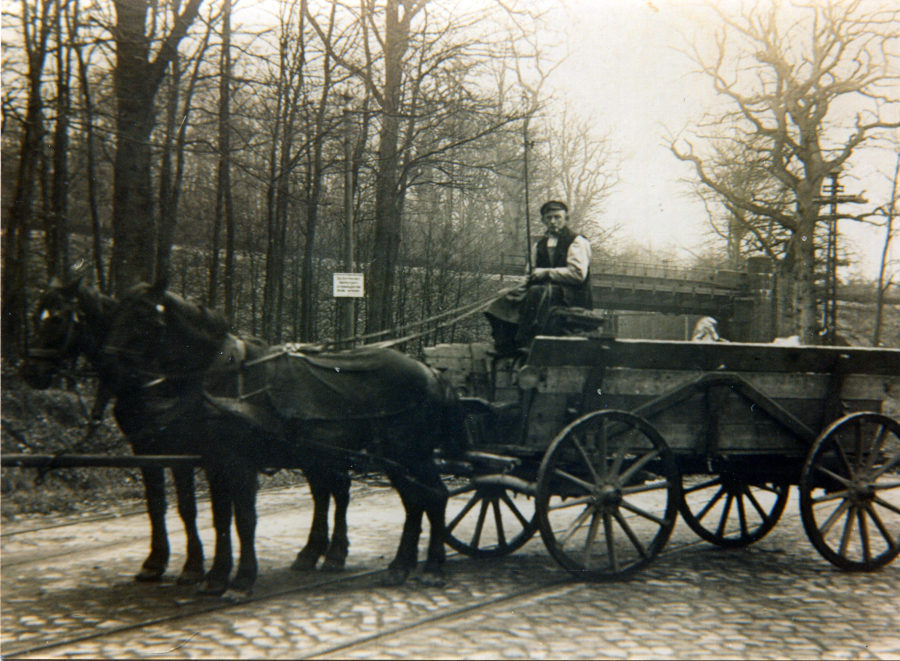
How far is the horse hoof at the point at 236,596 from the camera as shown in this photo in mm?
4430

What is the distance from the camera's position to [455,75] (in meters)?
12.9

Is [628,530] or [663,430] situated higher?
[663,430]

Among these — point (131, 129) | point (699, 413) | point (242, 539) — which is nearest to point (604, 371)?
point (699, 413)

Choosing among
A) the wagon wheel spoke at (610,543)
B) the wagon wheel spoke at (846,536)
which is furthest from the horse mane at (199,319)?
the wagon wheel spoke at (846,536)

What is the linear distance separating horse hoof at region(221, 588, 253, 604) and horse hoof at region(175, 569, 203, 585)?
0.39 meters

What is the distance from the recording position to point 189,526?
4.85m

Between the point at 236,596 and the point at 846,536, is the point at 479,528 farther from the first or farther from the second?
the point at 846,536

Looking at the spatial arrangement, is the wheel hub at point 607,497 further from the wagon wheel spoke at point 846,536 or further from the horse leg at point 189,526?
the horse leg at point 189,526

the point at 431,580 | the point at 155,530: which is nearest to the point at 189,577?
the point at 155,530

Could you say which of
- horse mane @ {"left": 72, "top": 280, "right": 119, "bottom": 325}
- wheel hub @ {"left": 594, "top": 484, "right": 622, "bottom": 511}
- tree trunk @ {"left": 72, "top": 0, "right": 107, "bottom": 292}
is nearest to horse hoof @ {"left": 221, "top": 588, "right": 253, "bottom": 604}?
horse mane @ {"left": 72, "top": 280, "right": 119, "bottom": 325}

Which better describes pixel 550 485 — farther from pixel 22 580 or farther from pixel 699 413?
pixel 22 580

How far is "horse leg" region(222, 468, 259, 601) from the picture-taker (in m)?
4.51

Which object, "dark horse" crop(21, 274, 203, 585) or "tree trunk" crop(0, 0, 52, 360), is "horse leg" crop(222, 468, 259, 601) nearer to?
"dark horse" crop(21, 274, 203, 585)

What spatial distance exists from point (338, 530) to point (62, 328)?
7.86 feet
